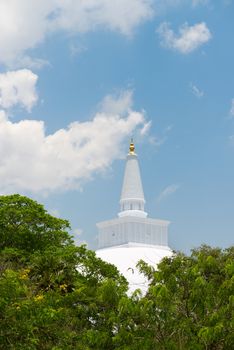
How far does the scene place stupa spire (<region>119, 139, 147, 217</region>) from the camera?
214 ft

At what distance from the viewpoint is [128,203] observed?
2579 inches

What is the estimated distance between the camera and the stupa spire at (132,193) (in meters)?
65.2

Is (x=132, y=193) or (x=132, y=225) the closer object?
(x=132, y=225)

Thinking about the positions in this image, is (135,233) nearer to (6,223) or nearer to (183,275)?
(6,223)

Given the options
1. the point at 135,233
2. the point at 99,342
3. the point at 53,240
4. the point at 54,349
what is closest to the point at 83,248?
the point at 53,240

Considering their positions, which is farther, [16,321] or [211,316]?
[211,316]

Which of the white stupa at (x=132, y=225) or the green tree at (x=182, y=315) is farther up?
the white stupa at (x=132, y=225)

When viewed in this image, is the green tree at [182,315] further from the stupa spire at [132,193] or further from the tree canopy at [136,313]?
the stupa spire at [132,193]

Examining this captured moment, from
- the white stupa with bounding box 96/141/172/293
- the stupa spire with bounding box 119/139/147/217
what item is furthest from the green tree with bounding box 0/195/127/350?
the stupa spire with bounding box 119/139/147/217

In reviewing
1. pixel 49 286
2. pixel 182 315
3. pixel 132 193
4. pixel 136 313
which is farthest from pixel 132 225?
pixel 136 313

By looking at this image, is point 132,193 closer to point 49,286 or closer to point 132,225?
point 132,225

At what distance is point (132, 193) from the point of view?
65312mm

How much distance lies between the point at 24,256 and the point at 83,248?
2702mm

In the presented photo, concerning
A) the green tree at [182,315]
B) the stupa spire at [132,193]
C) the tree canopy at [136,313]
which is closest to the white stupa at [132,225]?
the stupa spire at [132,193]
